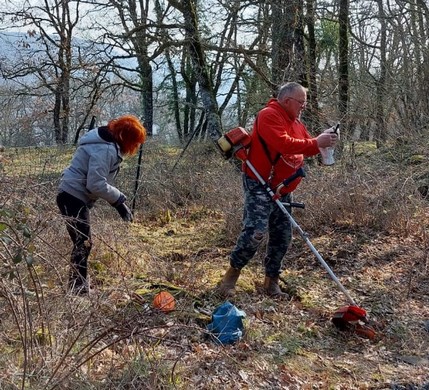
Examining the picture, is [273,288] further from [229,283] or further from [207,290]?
[207,290]

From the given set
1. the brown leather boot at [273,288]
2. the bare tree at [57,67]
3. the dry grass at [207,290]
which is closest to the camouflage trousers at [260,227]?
the brown leather boot at [273,288]

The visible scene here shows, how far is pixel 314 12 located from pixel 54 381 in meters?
11.9

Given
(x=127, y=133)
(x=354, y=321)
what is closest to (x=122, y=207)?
(x=127, y=133)

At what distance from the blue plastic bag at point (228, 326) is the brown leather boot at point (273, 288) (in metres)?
1.06

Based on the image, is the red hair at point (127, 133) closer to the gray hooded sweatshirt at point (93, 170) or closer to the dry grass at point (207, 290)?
the gray hooded sweatshirt at point (93, 170)

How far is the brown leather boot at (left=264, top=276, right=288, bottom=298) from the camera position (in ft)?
17.3

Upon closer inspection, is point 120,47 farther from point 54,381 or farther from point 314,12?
point 54,381

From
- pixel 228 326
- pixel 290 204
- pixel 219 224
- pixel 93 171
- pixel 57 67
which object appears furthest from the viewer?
pixel 57 67

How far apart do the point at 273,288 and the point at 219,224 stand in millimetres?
3015

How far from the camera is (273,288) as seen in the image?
5277mm

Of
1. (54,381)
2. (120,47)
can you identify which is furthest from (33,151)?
(54,381)

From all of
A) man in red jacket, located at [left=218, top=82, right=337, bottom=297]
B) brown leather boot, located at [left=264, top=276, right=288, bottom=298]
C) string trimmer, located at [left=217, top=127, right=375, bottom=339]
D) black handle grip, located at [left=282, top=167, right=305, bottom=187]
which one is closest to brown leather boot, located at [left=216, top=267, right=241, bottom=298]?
man in red jacket, located at [left=218, top=82, right=337, bottom=297]

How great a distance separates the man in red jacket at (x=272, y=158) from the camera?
15.0ft

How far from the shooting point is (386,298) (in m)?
5.37
